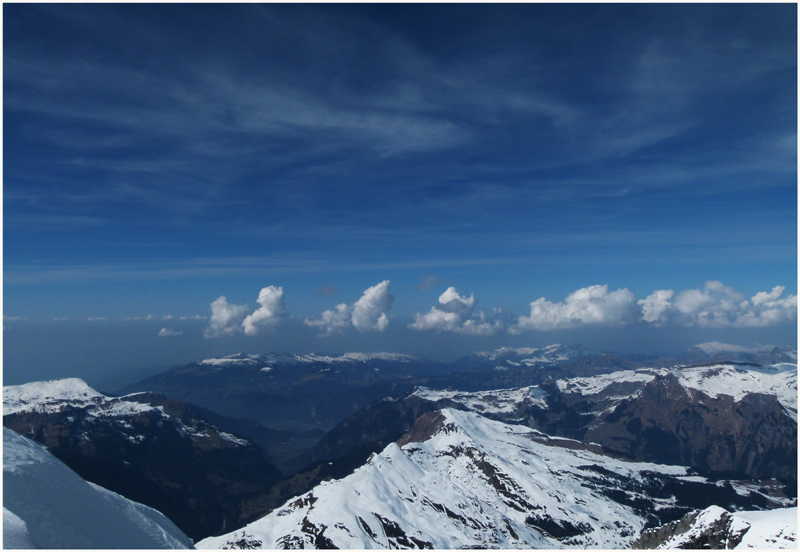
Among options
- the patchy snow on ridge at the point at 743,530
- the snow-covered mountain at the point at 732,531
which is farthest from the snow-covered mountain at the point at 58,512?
the snow-covered mountain at the point at 732,531

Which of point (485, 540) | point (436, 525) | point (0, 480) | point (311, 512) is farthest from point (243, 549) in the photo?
point (0, 480)

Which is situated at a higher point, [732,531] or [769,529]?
[769,529]

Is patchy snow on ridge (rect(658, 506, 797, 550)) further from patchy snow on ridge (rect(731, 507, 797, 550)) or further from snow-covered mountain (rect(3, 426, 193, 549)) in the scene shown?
snow-covered mountain (rect(3, 426, 193, 549))

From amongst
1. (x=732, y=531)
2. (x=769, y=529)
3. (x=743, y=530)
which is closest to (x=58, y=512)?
(x=769, y=529)

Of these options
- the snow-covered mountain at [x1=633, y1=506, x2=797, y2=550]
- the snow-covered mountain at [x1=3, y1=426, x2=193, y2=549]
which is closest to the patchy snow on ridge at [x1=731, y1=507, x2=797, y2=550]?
the snow-covered mountain at [x1=633, y1=506, x2=797, y2=550]

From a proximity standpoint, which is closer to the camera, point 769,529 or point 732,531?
point 769,529

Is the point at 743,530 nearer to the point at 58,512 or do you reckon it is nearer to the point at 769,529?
the point at 769,529

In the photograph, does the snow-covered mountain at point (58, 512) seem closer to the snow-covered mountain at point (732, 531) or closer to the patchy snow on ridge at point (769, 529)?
the patchy snow on ridge at point (769, 529)
